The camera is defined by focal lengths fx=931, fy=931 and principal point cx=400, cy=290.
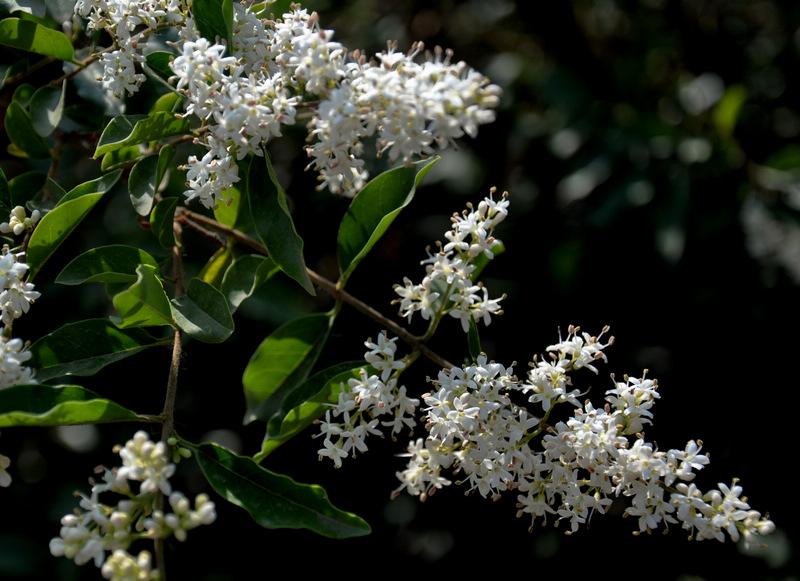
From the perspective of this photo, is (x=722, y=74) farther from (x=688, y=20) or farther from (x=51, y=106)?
(x=51, y=106)

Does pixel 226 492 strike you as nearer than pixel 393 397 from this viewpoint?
Yes

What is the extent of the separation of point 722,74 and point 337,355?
2130 millimetres

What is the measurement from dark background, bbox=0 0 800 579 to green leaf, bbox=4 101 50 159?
984 millimetres

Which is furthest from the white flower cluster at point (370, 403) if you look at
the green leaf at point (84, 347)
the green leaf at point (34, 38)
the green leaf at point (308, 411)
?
the green leaf at point (34, 38)

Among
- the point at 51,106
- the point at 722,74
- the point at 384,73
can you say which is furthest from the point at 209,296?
the point at 722,74

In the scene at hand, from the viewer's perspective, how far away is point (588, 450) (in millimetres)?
1537

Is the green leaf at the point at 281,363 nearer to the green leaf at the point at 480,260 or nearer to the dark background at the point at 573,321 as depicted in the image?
the green leaf at the point at 480,260

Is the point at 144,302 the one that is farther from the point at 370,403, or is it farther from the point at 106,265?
the point at 370,403

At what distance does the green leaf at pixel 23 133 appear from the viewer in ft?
6.06

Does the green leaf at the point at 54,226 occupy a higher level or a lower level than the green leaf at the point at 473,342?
lower

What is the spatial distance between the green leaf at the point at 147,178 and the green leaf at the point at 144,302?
13 cm

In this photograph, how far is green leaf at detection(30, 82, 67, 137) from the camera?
1858 millimetres

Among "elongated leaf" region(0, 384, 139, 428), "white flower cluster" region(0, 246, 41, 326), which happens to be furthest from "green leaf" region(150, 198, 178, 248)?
"elongated leaf" region(0, 384, 139, 428)

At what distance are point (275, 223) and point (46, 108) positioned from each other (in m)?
0.66
